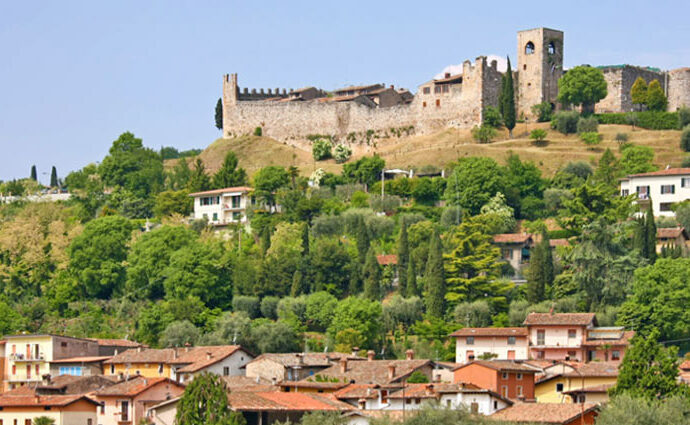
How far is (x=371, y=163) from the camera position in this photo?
10338 cm

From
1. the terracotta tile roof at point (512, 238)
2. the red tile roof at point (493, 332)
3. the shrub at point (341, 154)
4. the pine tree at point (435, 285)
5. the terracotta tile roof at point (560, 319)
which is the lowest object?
the red tile roof at point (493, 332)

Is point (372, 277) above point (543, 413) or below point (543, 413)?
above

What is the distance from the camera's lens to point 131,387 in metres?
61.3

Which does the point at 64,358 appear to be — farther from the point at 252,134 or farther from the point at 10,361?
the point at 252,134

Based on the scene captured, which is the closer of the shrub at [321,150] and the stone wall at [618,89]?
the stone wall at [618,89]

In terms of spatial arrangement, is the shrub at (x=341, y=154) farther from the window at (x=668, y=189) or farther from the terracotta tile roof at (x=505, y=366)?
the terracotta tile roof at (x=505, y=366)

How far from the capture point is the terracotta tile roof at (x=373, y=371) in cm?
6353

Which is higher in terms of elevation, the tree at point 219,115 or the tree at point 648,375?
the tree at point 219,115

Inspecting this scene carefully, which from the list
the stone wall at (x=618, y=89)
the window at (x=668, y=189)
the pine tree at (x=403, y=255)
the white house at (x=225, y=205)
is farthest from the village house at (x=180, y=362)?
the stone wall at (x=618, y=89)

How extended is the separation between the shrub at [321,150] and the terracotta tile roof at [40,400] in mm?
56248

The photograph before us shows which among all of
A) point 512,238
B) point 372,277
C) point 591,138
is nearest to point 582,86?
point 591,138

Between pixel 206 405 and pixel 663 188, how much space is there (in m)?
45.8

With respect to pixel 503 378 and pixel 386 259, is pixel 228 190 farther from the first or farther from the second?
pixel 503 378

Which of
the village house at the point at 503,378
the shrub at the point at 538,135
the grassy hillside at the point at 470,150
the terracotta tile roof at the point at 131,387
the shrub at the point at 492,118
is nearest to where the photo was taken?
the terracotta tile roof at the point at 131,387
